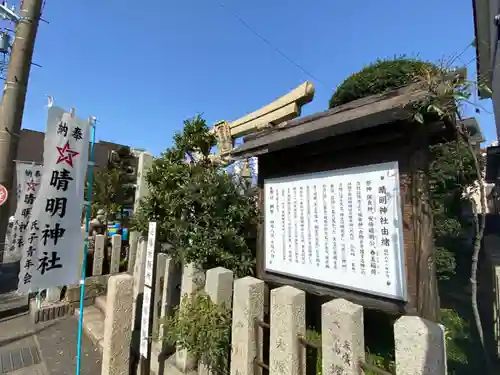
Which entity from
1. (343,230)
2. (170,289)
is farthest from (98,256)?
(343,230)

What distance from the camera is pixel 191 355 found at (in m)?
3.50

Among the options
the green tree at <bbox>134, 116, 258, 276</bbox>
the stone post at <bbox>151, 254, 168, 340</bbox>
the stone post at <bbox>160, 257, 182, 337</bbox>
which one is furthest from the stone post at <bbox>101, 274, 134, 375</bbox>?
the green tree at <bbox>134, 116, 258, 276</bbox>

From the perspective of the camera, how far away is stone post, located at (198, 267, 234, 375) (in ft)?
10.8

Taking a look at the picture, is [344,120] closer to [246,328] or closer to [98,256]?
[246,328]

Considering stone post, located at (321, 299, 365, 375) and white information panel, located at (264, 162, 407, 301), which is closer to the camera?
stone post, located at (321, 299, 365, 375)

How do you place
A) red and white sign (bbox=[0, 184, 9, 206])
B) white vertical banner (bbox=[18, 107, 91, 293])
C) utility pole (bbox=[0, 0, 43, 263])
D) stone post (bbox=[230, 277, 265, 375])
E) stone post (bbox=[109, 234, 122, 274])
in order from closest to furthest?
stone post (bbox=[230, 277, 265, 375]) < white vertical banner (bbox=[18, 107, 91, 293]) < red and white sign (bbox=[0, 184, 9, 206]) < utility pole (bbox=[0, 0, 43, 263]) < stone post (bbox=[109, 234, 122, 274])

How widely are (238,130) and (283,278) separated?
11.9 ft


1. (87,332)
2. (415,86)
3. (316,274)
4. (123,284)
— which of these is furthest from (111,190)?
(415,86)

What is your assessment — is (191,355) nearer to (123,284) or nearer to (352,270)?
(123,284)

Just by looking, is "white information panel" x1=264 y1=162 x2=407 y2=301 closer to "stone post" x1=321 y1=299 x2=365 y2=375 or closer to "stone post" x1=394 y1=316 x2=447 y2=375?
"stone post" x1=321 y1=299 x2=365 y2=375

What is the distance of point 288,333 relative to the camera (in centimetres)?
253

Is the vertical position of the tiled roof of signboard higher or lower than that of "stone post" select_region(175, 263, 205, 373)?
higher

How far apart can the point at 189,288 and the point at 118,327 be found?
104 centimetres

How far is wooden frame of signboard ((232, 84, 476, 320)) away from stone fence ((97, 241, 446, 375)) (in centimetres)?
53
